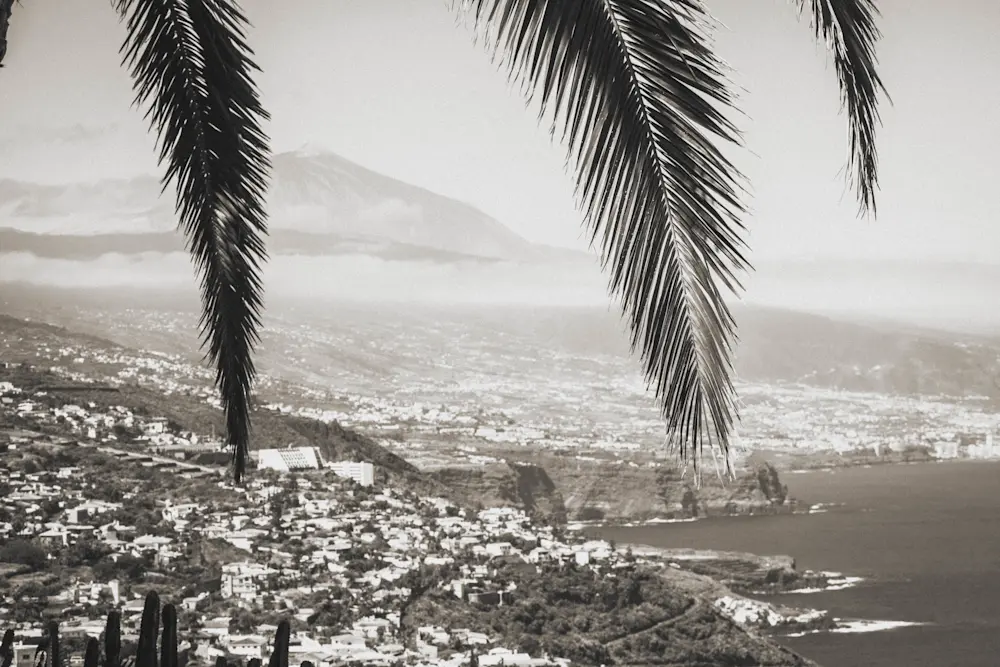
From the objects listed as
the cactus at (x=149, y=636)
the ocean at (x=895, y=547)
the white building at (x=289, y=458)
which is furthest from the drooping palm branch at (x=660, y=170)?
the white building at (x=289, y=458)

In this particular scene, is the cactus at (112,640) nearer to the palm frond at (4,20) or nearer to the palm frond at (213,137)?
the palm frond at (213,137)

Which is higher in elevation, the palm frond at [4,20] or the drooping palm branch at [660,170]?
the palm frond at [4,20]

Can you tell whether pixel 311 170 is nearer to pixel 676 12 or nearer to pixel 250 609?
pixel 250 609

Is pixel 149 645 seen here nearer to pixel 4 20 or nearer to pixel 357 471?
pixel 4 20

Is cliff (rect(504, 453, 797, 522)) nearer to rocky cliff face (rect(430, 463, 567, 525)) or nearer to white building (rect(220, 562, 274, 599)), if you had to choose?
A: rocky cliff face (rect(430, 463, 567, 525))

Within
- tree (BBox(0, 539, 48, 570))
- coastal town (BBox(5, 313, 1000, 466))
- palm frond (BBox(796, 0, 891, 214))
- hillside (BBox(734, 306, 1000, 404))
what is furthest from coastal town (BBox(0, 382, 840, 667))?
palm frond (BBox(796, 0, 891, 214))
